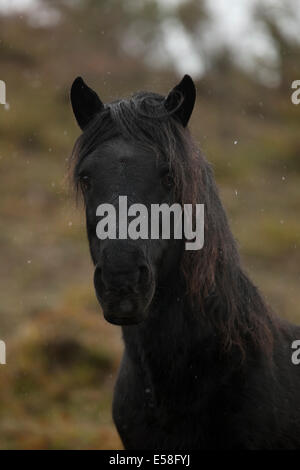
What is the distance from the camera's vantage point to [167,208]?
302cm

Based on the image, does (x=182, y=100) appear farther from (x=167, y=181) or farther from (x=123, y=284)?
(x=123, y=284)

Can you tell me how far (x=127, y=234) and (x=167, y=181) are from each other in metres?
0.37

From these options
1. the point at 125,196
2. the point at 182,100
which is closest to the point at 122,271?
the point at 125,196

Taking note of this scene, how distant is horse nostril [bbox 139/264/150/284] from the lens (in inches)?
108

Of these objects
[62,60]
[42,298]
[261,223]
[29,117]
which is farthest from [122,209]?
[62,60]

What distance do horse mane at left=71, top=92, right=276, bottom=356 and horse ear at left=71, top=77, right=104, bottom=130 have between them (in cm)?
6

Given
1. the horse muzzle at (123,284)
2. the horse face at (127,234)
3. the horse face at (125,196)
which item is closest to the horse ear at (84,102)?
the horse face at (125,196)

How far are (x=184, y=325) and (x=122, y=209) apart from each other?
2.26 feet

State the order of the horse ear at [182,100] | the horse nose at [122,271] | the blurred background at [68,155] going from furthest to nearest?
the blurred background at [68,155]
the horse ear at [182,100]
the horse nose at [122,271]

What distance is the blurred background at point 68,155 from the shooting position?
7.55 metres

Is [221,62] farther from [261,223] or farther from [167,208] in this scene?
[167,208]

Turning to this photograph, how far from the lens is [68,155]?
1677 cm

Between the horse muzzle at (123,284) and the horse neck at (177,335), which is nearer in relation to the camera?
the horse muzzle at (123,284)

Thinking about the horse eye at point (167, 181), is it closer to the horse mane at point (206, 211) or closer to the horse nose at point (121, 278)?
the horse mane at point (206, 211)
